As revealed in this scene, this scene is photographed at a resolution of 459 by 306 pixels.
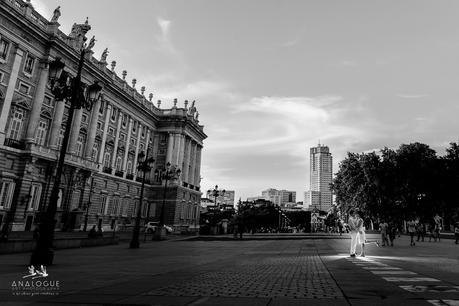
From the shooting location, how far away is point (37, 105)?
126ft

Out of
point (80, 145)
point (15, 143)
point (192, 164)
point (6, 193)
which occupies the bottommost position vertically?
point (6, 193)

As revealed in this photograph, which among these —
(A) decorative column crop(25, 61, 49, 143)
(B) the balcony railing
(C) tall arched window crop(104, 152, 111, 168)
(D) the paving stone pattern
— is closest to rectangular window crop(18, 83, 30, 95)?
(A) decorative column crop(25, 61, 49, 143)

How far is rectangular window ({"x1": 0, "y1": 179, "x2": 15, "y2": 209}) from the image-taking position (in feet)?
112

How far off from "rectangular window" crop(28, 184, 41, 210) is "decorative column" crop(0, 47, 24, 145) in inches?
241

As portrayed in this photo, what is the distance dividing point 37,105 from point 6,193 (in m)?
10.2

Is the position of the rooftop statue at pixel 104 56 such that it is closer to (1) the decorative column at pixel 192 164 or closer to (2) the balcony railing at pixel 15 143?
(2) the balcony railing at pixel 15 143

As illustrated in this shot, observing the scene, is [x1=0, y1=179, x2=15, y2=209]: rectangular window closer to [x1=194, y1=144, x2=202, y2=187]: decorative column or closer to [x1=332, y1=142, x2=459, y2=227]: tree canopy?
[x1=332, y1=142, x2=459, y2=227]: tree canopy

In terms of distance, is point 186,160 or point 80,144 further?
point 186,160

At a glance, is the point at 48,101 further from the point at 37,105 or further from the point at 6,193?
the point at 6,193

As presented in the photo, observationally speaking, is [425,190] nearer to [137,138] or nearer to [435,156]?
[435,156]

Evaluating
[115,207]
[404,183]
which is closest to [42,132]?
[115,207]

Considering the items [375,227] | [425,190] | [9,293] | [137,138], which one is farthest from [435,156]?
[9,293]

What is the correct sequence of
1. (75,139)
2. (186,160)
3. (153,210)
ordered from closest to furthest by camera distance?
(75,139) < (153,210) < (186,160)

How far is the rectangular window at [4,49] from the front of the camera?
112 ft
